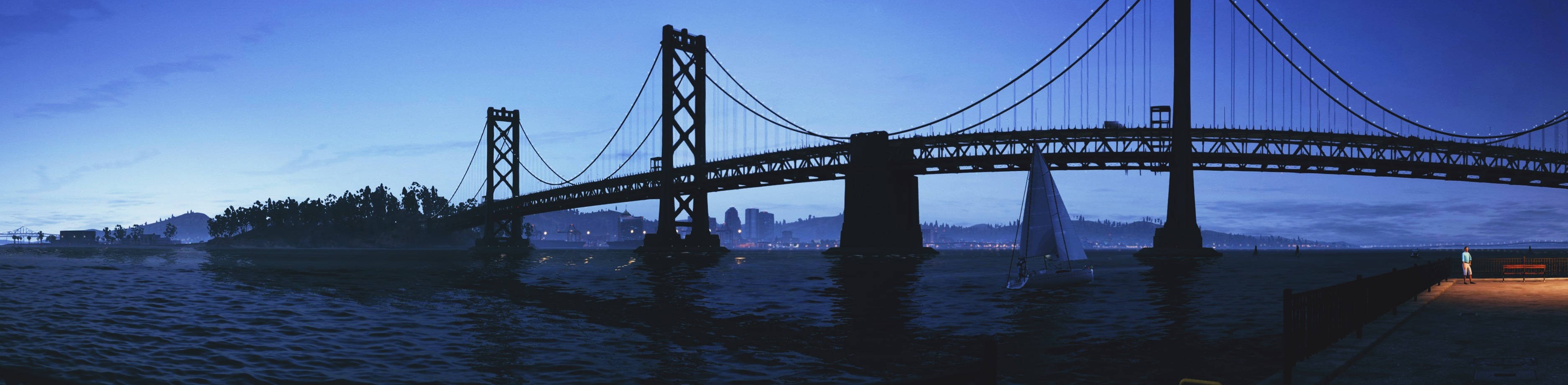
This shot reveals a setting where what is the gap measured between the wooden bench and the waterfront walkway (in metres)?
12.6

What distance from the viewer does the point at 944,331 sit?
18828 mm

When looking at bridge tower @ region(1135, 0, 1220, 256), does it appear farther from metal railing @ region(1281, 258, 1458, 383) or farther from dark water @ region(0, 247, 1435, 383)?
metal railing @ region(1281, 258, 1458, 383)

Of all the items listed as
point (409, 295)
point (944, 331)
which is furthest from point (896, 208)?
point (944, 331)

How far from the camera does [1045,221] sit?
106 feet

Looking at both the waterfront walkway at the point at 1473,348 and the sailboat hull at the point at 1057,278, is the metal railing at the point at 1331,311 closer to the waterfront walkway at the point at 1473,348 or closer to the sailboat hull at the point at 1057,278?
the waterfront walkway at the point at 1473,348

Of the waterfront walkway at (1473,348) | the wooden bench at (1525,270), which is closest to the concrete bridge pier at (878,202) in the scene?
the wooden bench at (1525,270)

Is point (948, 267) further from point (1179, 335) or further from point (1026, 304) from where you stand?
point (1179, 335)

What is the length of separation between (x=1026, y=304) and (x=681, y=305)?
387 inches

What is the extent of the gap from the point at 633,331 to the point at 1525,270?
28752 millimetres

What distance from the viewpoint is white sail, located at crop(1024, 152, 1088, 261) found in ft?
105

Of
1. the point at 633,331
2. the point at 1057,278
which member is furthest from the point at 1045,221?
the point at 633,331

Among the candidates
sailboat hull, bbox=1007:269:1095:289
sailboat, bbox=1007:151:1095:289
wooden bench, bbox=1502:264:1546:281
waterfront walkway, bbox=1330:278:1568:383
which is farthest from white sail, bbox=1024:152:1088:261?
waterfront walkway, bbox=1330:278:1568:383

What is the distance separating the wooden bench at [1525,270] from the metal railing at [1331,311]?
16.5 m

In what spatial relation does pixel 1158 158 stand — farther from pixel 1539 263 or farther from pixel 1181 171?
pixel 1539 263
